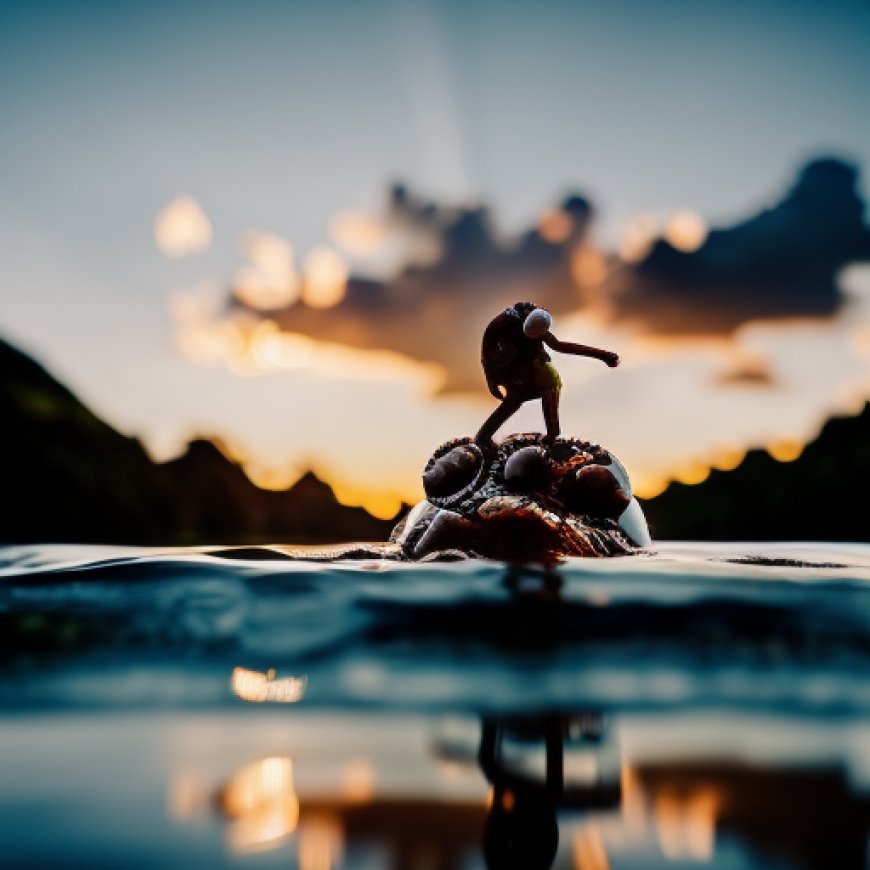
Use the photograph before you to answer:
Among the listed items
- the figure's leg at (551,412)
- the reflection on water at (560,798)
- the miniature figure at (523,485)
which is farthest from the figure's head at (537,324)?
the reflection on water at (560,798)

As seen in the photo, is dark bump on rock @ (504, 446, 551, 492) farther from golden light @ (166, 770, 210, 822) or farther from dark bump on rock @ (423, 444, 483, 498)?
golden light @ (166, 770, 210, 822)

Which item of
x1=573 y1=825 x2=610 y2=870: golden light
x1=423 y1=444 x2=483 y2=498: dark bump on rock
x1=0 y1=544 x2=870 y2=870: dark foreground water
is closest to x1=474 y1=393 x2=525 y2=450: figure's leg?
x1=423 y1=444 x2=483 y2=498: dark bump on rock

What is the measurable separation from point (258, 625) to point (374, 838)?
123 cm

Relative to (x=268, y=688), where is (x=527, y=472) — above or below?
above

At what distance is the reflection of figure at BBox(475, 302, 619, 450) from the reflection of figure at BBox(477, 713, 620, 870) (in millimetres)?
2692

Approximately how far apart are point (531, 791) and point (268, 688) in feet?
3.57

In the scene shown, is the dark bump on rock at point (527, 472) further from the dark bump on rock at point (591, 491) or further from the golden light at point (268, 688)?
the golden light at point (268, 688)

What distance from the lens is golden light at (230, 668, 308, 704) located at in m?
2.94

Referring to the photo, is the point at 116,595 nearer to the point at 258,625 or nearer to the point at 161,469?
the point at 258,625

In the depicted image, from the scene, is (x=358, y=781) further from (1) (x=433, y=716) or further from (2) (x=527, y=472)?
(2) (x=527, y=472)

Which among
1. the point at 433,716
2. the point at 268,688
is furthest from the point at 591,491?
the point at 268,688

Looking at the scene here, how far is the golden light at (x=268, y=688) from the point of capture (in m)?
2.94

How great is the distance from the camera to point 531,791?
2367 mm

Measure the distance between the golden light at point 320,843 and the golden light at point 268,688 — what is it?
2.53 feet
